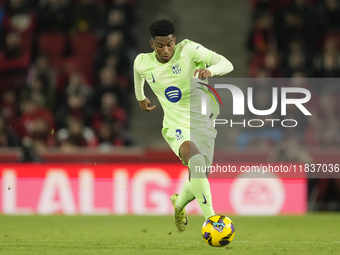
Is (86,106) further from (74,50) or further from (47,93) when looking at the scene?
(74,50)

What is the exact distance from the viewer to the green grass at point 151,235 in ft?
18.3

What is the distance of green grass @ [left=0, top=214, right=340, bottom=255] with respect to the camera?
5566 millimetres

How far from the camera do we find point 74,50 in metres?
13.0

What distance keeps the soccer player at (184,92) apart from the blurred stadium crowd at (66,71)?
4.58 m

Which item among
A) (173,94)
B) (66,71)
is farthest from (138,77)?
(66,71)

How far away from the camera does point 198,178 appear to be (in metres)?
5.66

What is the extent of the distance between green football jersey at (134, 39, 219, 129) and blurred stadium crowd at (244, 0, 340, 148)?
445 cm

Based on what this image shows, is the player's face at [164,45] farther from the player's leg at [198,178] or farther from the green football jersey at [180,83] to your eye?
the player's leg at [198,178]

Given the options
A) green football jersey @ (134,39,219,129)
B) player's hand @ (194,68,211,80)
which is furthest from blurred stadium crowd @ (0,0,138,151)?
player's hand @ (194,68,211,80)

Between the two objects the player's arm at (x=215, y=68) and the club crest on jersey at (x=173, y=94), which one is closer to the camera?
the player's arm at (x=215, y=68)

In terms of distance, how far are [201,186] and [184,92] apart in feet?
3.16

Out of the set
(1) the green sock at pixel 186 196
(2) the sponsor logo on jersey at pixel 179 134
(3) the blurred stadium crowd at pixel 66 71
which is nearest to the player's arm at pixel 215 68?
(2) the sponsor logo on jersey at pixel 179 134

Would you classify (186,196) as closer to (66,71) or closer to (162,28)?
(162,28)

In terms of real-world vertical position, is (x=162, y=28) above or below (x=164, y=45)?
above
